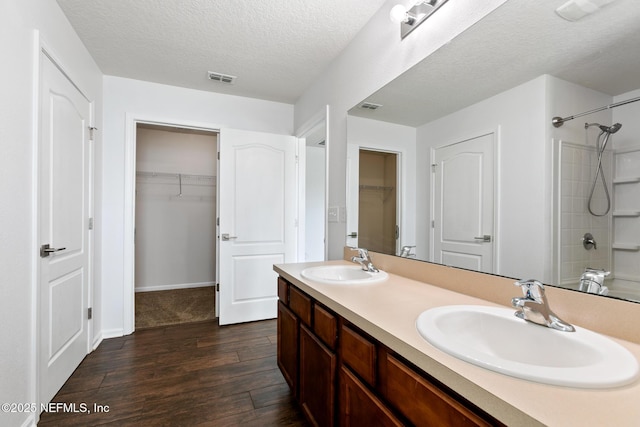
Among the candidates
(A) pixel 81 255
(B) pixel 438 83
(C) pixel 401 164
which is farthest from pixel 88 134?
(B) pixel 438 83

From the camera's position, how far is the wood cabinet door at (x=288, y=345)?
1.56m

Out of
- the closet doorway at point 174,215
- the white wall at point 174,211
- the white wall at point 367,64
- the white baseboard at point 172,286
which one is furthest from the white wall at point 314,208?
the white baseboard at point 172,286

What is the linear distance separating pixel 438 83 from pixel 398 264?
0.98 m

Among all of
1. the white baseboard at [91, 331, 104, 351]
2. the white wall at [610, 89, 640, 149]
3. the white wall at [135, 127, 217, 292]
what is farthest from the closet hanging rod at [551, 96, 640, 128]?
the white wall at [135, 127, 217, 292]

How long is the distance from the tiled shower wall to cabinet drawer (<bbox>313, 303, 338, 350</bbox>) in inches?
31.3

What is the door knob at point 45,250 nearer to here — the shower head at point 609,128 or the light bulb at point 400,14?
the light bulb at point 400,14

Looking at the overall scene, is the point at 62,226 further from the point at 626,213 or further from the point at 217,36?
the point at 626,213

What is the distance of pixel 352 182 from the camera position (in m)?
2.06

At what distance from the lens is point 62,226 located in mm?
1881

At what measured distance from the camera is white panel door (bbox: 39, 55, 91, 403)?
165 centimetres

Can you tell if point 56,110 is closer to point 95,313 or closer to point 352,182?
point 95,313

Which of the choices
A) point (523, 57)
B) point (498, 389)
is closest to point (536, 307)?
point (498, 389)

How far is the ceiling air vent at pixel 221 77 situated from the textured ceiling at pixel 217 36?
49mm

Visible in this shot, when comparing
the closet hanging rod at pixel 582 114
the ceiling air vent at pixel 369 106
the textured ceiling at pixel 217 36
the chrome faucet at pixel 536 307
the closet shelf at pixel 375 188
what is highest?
the textured ceiling at pixel 217 36
